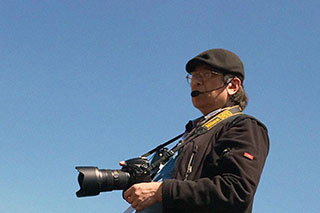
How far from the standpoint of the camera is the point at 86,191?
4.48 m

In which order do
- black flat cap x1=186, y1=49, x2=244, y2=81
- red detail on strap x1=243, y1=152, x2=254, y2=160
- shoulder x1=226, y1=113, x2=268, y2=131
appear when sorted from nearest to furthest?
red detail on strap x1=243, y1=152, x2=254, y2=160
shoulder x1=226, y1=113, x2=268, y2=131
black flat cap x1=186, y1=49, x2=244, y2=81

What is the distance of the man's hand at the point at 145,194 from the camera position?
4383 mm

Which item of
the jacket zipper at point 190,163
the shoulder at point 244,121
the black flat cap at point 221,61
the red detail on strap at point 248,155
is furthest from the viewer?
the black flat cap at point 221,61

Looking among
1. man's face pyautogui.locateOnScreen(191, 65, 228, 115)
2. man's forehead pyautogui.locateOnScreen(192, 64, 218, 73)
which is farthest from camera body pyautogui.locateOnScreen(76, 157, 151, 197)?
man's forehead pyautogui.locateOnScreen(192, 64, 218, 73)

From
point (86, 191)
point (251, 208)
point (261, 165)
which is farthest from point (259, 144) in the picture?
point (86, 191)

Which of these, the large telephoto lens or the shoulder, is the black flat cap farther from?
the large telephoto lens

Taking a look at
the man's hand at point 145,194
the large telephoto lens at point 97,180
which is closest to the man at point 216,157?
the man's hand at point 145,194

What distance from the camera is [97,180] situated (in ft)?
14.8

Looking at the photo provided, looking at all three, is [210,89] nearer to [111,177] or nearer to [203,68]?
[203,68]

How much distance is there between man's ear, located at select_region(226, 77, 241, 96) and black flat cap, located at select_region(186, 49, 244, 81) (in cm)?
7

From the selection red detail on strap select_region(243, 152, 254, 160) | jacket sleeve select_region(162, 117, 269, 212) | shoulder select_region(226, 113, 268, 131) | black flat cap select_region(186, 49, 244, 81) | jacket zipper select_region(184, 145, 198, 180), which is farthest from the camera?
black flat cap select_region(186, 49, 244, 81)

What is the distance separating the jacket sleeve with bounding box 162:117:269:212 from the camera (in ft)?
14.1

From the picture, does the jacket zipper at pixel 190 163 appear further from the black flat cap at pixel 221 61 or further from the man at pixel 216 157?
the black flat cap at pixel 221 61

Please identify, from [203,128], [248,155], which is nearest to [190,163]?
[203,128]
